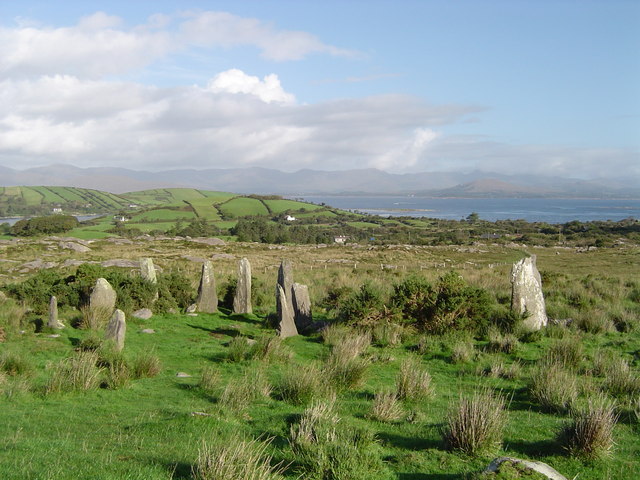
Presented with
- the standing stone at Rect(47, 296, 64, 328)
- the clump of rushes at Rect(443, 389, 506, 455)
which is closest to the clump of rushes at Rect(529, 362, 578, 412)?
the clump of rushes at Rect(443, 389, 506, 455)

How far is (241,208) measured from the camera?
129000mm

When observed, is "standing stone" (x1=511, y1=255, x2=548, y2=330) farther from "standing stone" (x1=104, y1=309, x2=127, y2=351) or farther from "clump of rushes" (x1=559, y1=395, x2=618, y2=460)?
"standing stone" (x1=104, y1=309, x2=127, y2=351)

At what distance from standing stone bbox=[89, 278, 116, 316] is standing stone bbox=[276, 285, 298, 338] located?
5937 millimetres

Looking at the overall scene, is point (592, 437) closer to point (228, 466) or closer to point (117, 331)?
point (228, 466)

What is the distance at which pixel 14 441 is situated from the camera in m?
6.21

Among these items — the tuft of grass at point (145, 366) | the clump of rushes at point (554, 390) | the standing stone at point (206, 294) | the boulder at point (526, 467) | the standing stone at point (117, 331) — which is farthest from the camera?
the standing stone at point (206, 294)

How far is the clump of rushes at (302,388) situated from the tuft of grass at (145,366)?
3367mm

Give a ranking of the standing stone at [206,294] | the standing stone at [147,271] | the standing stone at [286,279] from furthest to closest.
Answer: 1. the standing stone at [147,271]
2. the standing stone at [206,294]
3. the standing stone at [286,279]

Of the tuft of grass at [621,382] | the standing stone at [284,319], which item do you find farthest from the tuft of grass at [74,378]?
the tuft of grass at [621,382]

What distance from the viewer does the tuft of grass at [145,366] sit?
1055 centimetres

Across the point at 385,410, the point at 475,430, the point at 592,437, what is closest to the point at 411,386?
the point at 385,410

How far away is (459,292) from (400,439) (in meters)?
9.55

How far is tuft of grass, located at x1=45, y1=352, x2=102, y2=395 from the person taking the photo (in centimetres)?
910

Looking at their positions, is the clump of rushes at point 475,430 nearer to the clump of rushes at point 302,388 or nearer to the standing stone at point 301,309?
the clump of rushes at point 302,388
